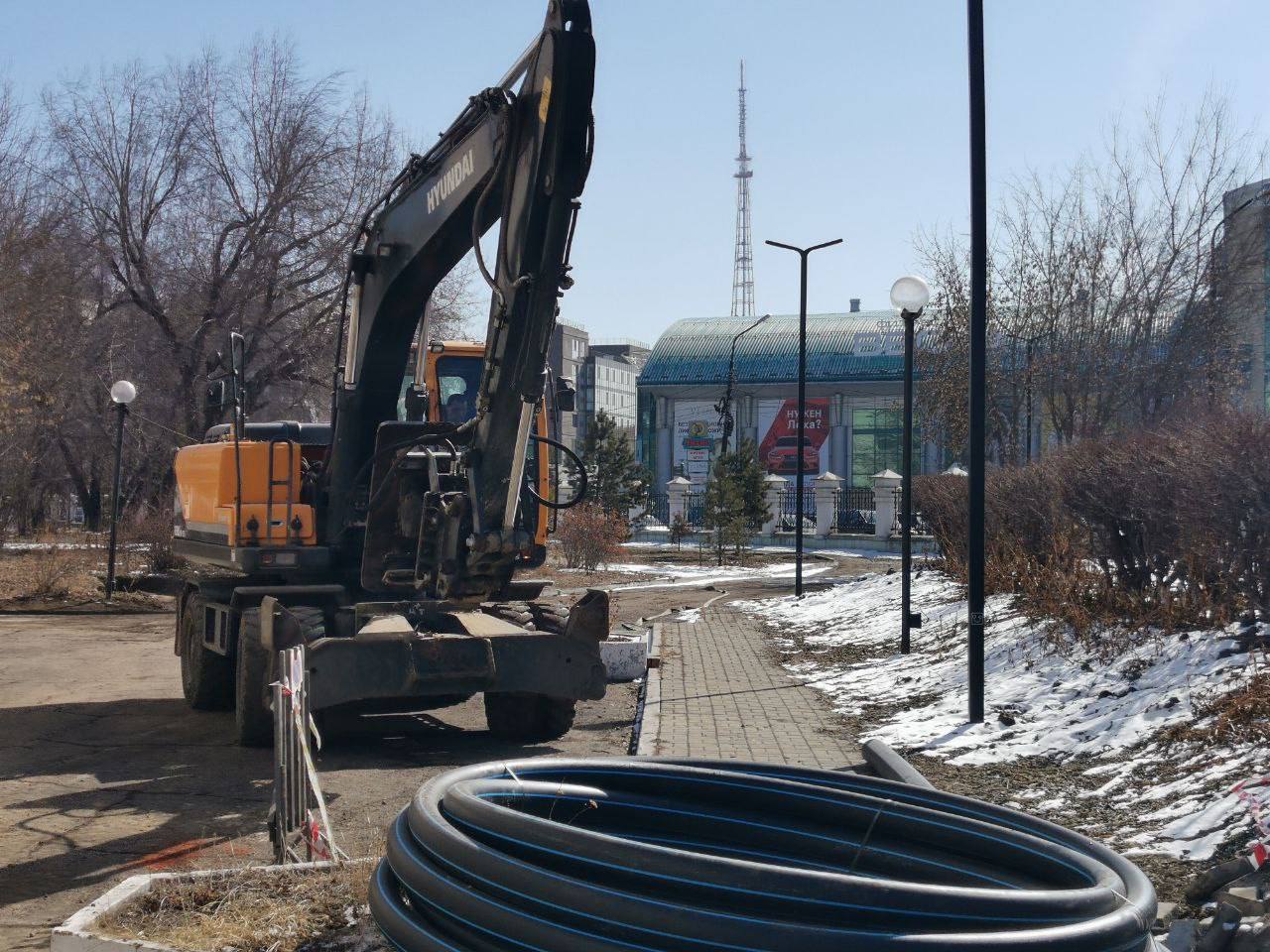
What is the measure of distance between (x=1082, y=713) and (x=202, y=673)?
284 inches

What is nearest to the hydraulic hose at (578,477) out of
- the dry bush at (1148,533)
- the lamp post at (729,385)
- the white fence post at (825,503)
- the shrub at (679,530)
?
the dry bush at (1148,533)

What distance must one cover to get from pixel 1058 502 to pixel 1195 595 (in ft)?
12.0

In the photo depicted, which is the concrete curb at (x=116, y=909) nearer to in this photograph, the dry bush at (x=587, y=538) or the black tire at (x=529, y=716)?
the black tire at (x=529, y=716)

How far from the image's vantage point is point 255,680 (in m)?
9.79

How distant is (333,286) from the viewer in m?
34.6

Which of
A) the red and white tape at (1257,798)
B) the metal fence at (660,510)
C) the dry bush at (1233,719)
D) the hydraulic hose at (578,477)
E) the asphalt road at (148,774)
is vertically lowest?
the asphalt road at (148,774)

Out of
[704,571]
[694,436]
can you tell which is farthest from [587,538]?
[694,436]

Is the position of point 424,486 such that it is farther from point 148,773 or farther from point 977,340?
point 977,340

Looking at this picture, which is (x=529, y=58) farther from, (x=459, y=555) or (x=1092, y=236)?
(x=1092, y=236)

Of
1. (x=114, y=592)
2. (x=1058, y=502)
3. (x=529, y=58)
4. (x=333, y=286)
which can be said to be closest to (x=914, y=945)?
(x=529, y=58)

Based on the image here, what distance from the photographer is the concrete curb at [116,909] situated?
4.84 meters

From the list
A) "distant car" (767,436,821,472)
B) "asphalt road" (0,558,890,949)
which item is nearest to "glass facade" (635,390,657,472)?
"distant car" (767,436,821,472)

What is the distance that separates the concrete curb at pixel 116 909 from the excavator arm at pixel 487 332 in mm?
3276

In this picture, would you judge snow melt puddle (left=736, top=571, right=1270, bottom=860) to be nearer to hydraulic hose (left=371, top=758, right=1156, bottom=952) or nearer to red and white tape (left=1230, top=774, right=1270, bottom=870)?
red and white tape (left=1230, top=774, right=1270, bottom=870)
